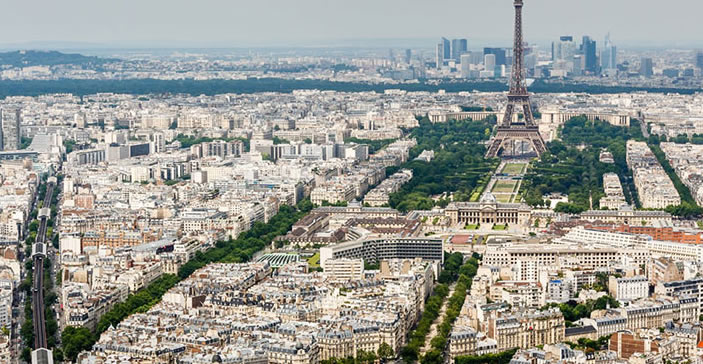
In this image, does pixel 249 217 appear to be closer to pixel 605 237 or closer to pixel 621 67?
pixel 605 237

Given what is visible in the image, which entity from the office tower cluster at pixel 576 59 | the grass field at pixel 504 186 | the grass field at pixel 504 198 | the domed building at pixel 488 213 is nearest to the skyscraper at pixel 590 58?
the office tower cluster at pixel 576 59

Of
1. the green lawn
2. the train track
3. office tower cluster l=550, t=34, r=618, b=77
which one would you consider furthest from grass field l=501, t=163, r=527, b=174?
office tower cluster l=550, t=34, r=618, b=77

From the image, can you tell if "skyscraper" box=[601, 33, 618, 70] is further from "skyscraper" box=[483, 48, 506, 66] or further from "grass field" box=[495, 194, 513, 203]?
"grass field" box=[495, 194, 513, 203]

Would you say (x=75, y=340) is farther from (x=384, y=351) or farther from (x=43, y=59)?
(x=43, y=59)

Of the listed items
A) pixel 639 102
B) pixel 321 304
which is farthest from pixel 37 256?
pixel 639 102

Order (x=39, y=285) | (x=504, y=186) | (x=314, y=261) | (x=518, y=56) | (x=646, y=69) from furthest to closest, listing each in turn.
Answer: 1. (x=646, y=69)
2. (x=518, y=56)
3. (x=504, y=186)
4. (x=314, y=261)
5. (x=39, y=285)

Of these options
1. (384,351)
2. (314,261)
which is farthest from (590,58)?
(384,351)

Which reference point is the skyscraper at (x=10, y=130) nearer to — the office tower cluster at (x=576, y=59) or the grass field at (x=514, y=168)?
the grass field at (x=514, y=168)
